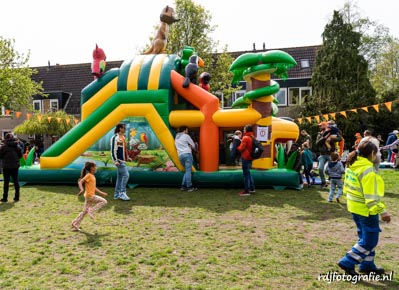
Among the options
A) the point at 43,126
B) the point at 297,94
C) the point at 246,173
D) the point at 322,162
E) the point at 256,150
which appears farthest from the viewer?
the point at 297,94

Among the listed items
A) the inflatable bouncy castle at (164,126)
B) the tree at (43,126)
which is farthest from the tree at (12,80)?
the inflatable bouncy castle at (164,126)

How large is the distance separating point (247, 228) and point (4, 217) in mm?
4004

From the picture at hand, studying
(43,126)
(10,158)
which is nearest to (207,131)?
(10,158)

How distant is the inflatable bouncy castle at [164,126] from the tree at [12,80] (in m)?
13.8

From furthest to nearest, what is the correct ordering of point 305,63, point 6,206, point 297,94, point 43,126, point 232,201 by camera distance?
point 305,63
point 297,94
point 43,126
point 232,201
point 6,206

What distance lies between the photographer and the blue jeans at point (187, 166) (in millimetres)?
8386

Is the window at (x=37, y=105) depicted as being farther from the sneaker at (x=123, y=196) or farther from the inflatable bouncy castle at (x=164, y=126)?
the sneaker at (x=123, y=196)

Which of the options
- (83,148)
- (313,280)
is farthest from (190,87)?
(313,280)

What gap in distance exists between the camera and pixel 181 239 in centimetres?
479

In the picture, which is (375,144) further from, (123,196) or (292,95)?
(292,95)

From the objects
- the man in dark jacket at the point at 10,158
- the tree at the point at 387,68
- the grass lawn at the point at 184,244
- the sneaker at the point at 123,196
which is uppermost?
the tree at the point at 387,68

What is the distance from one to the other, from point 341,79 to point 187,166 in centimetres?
1647

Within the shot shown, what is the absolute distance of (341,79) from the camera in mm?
21703

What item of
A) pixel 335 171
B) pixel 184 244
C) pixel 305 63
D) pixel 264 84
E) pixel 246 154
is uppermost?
pixel 305 63
